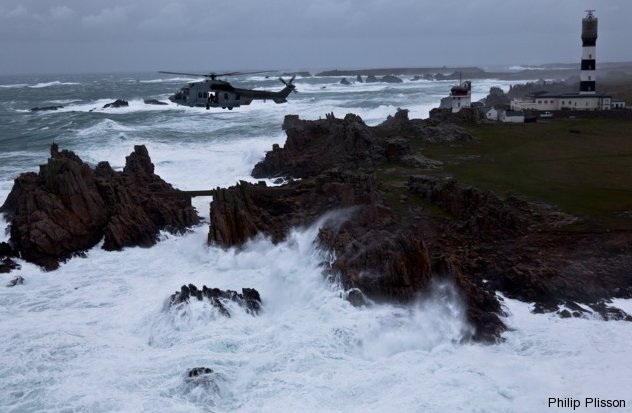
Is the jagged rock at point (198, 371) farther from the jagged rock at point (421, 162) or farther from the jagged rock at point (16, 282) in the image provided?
the jagged rock at point (421, 162)

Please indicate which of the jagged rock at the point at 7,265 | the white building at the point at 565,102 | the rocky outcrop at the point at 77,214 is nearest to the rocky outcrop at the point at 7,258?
the jagged rock at the point at 7,265

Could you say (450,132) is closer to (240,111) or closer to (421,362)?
(421,362)

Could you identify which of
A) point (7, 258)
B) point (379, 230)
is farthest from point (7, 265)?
point (379, 230)

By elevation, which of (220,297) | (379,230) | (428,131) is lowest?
(220,297)

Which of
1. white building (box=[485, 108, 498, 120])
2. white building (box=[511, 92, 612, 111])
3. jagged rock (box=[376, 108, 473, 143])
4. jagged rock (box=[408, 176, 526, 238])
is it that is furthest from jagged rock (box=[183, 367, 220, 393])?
white building (box=[511, 92, 612, 111])

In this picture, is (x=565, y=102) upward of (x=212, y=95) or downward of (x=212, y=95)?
downward

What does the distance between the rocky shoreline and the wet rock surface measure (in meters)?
0.04

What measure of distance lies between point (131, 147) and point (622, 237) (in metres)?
38.1

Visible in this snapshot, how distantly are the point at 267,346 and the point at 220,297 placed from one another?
3247 millimetres

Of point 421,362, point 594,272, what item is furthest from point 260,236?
point 594,272

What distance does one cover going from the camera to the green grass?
2812 centimetres

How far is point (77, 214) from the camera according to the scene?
28.4m

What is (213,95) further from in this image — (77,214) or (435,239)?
(435,239)

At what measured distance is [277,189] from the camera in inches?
1266
